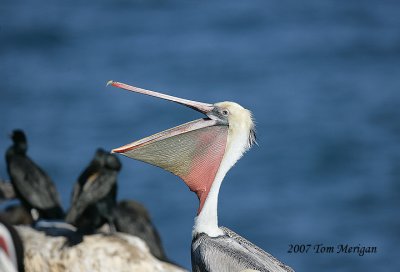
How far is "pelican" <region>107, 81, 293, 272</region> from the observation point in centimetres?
672

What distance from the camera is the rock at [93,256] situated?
8.11m

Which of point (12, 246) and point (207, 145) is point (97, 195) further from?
point (207, 145)

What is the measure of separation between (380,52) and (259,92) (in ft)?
13.1

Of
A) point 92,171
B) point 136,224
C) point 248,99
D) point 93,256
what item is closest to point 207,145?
point 93,256

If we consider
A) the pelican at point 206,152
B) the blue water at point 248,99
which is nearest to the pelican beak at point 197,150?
the pelican at point 206,152

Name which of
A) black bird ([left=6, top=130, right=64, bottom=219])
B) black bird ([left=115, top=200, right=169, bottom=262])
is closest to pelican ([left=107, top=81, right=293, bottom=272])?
black bird ([left=115, top=200, right=169, bottom=262])

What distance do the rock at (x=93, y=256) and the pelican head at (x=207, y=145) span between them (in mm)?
1364

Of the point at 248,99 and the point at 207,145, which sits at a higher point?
the point at 248,99

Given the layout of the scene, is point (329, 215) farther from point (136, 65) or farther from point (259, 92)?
point (136, 65)

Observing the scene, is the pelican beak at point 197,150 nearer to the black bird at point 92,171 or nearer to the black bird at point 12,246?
the black bird at point 12,246

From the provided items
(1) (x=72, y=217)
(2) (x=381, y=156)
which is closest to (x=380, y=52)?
(2) (x=381, y=156)

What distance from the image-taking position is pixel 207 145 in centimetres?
695

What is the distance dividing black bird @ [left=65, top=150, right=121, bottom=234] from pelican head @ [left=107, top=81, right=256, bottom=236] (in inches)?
113

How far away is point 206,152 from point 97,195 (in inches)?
135
